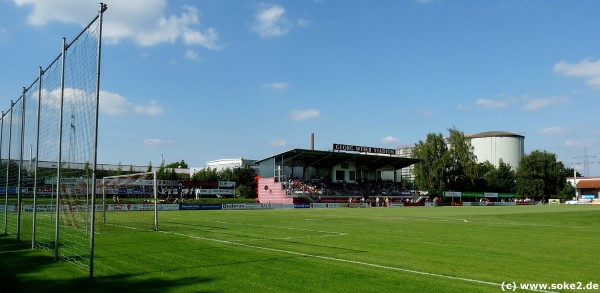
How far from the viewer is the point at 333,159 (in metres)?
92.0

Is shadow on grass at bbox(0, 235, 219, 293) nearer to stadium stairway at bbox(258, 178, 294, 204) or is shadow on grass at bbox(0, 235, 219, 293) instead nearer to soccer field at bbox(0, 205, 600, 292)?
soccer field at bbox(0, 205, 600, 292)

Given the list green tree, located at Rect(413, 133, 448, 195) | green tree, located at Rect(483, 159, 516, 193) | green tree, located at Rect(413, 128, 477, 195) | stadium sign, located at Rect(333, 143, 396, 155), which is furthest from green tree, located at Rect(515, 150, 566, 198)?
stadium sign, located at Rect(333, 143, 396, 155)

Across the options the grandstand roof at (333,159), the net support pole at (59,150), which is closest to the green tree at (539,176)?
the grandstand roof at (333,159)

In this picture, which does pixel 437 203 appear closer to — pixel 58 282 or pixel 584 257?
pixel 584 257

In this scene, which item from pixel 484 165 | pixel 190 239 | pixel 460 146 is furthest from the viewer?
pixel 484 165

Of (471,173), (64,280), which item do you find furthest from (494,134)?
(64,280)

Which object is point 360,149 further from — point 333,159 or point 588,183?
point 588,183

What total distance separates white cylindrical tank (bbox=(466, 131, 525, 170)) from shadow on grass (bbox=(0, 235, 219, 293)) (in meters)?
149

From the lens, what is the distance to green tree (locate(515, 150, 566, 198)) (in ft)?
405

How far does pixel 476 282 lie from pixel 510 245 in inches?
331

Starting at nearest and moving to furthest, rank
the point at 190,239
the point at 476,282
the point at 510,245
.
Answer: the point at 476,282
the point at 510,245
the point at 190,239

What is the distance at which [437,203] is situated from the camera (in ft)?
293

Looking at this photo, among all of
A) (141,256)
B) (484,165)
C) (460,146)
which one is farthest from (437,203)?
(141,256)

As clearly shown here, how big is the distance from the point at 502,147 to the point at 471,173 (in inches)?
1583
